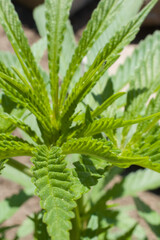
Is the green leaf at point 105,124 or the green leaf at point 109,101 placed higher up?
the green leaf at point 109,101

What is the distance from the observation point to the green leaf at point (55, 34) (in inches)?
24.0

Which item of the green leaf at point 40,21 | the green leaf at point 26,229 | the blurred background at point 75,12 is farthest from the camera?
the blurred background at point 75,12

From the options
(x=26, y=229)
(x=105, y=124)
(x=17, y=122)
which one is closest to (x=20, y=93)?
(x=17, y=122)

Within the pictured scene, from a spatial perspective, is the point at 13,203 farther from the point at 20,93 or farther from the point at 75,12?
the point at 75,12

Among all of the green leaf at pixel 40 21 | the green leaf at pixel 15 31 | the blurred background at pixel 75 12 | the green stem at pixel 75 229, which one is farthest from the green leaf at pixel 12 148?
the blurred background at pixel 75 12

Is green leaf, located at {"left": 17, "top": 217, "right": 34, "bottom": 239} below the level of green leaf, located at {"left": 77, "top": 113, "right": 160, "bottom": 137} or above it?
below

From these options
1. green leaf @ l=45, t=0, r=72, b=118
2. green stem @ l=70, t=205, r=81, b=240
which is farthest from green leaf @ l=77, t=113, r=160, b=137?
green stem @ l=70, t=205, r=81, b=240

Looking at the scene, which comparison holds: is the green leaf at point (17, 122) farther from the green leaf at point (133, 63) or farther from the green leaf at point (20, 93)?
the green leaf at point (133, 63)

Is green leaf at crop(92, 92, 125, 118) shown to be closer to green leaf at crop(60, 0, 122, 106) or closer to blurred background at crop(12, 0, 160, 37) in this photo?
green leaf at crop(60, 0, 122, 106)

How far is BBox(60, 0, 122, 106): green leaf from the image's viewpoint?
1.97ft

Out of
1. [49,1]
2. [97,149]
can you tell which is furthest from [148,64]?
[97,149]

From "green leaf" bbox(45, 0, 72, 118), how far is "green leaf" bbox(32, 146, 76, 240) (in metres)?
0.15

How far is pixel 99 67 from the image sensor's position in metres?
0.52

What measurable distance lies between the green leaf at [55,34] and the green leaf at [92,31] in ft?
0.06
